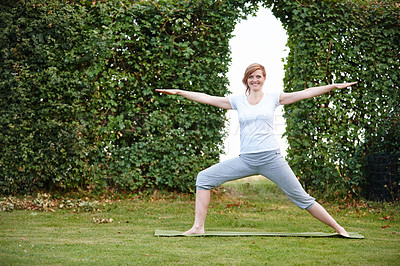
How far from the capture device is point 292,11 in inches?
296

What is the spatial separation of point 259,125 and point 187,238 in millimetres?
1428

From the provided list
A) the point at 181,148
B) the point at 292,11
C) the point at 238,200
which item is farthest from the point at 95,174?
the point at 292,11

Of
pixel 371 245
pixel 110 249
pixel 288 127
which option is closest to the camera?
pixel 110 249

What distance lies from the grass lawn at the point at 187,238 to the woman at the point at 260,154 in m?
0.41

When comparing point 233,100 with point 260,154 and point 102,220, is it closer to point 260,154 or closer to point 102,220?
point 260,154

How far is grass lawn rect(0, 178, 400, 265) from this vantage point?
3.73 metres

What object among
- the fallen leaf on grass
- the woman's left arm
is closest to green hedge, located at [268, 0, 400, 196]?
the woman's left arm

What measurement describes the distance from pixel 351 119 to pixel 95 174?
4.53 meters

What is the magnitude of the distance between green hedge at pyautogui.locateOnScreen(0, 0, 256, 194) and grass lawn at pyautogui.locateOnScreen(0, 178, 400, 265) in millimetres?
790

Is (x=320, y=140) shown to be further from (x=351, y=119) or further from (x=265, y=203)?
(x=265, y=203)

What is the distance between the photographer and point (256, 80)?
478 cm

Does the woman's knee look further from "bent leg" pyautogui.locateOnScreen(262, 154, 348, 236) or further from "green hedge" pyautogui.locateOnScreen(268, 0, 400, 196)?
"green hedge" pyautogui.locateOnScreen(268, 0, 400, 196)

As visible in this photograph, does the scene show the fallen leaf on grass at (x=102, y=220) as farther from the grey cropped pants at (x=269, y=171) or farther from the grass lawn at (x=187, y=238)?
the grey cropped pants at (x=269, y=171)

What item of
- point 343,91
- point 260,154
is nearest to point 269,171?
point 260,154
